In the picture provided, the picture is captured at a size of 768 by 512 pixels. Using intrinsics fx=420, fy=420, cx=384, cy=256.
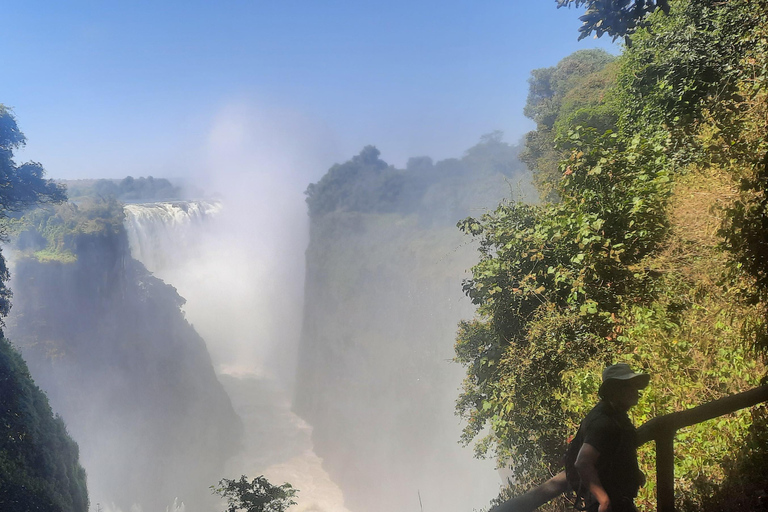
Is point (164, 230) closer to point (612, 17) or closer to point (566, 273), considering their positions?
point (566, 273)

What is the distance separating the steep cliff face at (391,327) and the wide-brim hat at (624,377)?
1351 inches

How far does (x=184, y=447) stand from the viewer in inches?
1502

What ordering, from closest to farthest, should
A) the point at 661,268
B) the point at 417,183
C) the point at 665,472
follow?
the point at 665,472
the point at 661,268
the point at 417,183

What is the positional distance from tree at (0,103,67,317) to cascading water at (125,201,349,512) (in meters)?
22.1

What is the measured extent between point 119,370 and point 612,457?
4000 cm

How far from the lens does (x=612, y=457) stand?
2230mm

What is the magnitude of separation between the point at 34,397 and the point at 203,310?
59955 millimetres

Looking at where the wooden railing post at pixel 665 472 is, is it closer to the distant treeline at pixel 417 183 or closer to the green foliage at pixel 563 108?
the green foliage at pixel 563 108

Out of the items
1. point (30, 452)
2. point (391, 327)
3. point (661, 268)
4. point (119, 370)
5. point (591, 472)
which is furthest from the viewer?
point (391, 327)

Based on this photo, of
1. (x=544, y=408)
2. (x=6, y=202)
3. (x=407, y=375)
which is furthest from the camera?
(x=407, y=375)

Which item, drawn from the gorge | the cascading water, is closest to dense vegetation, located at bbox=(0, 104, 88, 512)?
the gorge

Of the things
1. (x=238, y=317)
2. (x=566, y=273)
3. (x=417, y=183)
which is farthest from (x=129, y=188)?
(x=566, y=273)

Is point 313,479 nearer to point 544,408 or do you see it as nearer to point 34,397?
point 34,397

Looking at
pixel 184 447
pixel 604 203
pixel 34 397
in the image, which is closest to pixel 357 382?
pixel 184 447
